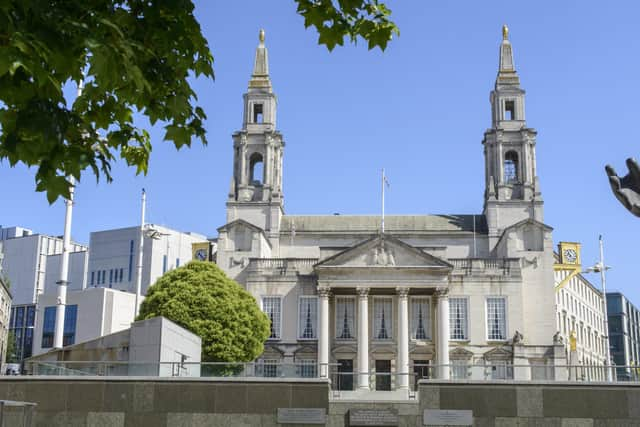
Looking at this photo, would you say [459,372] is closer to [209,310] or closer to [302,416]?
[302,416]

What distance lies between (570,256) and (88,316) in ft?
162

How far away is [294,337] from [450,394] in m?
39.9

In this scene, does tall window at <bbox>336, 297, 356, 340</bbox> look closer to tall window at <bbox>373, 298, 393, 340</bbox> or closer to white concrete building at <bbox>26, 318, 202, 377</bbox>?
tall window at <bbox>373, 298, 393, 340</bbox>

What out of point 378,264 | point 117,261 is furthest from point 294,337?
point 117,261

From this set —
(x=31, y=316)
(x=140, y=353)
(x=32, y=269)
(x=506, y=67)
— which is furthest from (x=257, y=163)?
(x=32, y=269)

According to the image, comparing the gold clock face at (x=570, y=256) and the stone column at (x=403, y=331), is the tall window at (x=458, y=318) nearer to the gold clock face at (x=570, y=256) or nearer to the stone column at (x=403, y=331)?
the stone column at (x=403, y=331)

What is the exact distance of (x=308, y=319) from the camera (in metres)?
65.1

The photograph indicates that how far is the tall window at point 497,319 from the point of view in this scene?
6397 centimetres

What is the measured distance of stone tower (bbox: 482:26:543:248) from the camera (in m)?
71.9

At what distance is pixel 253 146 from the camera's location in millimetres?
74625

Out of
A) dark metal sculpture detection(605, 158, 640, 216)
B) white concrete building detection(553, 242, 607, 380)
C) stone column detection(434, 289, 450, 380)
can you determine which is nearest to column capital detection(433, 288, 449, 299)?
stone column detection(434, 289, 450, 380)

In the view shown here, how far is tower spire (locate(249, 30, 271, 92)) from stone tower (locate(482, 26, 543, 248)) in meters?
20.7

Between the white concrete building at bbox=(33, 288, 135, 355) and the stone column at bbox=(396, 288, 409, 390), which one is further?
the white concrete building at bbox=(33, 288, 135, 355)

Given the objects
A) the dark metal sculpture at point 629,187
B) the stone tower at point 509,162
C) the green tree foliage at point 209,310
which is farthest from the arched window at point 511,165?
the dark metal sculpture at point 629,187
